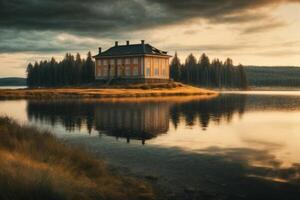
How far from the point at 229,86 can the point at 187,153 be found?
496 ft

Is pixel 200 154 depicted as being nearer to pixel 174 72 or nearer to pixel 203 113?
pixel 203 113

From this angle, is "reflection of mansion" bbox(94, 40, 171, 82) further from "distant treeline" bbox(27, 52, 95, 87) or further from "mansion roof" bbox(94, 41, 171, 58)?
"distant treeline" bbox(27, 52, 95, 87)

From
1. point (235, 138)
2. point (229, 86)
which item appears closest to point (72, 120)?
point (235, 138)

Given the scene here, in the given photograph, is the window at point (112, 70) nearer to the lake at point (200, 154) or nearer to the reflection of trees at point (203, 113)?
the reflection of trees at point (203, 113)

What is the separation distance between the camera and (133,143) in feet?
63.1

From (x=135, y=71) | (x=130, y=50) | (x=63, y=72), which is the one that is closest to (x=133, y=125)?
(x=135, y=71)

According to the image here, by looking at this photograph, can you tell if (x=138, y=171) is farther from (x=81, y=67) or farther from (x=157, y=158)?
(x=81, y=67)

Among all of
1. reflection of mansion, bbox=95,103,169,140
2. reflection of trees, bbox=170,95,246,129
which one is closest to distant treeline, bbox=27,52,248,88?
reflection of trees, bbox=170,95,246,129

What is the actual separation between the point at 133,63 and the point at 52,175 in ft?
268

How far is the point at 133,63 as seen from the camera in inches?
3526

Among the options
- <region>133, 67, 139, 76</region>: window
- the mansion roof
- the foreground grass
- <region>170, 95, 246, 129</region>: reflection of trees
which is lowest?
<region>170, 95, 246, 129</region>: reflection of trees

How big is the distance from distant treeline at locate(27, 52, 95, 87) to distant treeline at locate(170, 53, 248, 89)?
2930cm

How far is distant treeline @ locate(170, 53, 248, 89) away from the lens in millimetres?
128375

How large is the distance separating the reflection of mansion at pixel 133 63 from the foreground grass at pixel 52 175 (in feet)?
245
